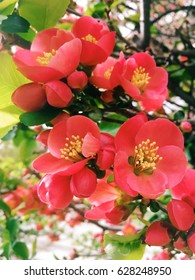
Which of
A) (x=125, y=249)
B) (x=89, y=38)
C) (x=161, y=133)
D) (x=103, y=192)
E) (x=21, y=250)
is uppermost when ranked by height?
(x=89, y=38)

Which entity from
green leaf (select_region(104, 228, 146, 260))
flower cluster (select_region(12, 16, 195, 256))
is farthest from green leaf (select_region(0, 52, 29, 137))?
green leaf (select_region(104, 228, 146, 260))

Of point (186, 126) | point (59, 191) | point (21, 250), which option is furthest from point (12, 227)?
point (59, 191)

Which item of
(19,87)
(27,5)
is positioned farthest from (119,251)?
(27,5)

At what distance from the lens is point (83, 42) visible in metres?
0.57

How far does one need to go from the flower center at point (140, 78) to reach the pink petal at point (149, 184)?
0.54 feet

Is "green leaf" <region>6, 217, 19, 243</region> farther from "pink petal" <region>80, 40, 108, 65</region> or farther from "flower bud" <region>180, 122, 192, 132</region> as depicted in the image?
"pink petal" <region>80, 40, 108, 65</region>

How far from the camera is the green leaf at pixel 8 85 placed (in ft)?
1.91

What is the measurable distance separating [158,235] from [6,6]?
1.35ft

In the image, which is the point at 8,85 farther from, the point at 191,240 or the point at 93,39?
the point at 191,240

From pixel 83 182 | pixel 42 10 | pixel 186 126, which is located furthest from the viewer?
pixel 186 126

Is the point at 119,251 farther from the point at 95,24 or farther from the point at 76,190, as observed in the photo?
the point at 95,24

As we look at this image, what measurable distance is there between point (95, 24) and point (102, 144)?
0.69ft

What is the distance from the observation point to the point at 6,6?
63 centimetres

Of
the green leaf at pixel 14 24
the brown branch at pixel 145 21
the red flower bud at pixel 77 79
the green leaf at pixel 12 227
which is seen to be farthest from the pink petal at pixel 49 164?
the brown branch at pixel 145 21
